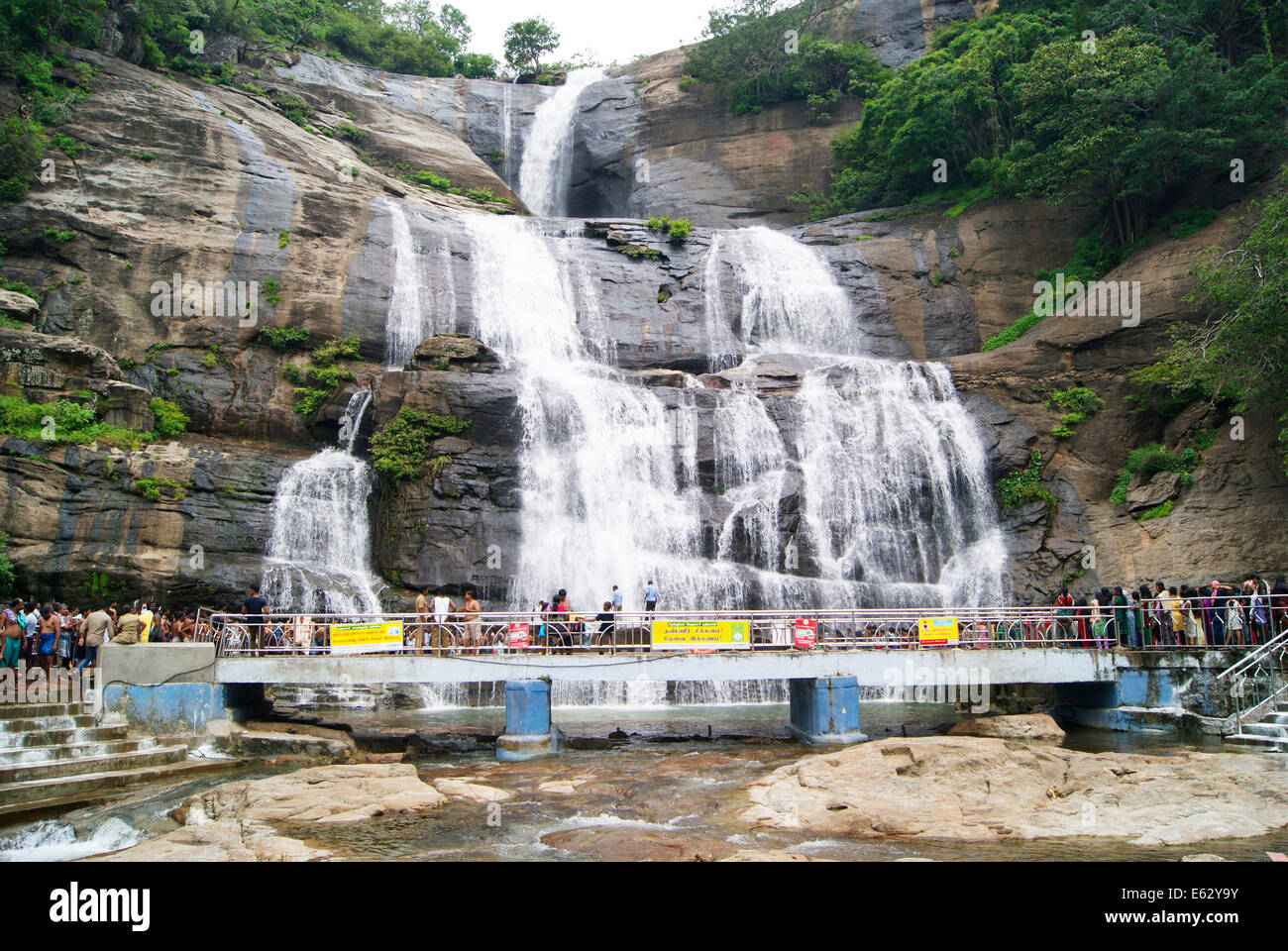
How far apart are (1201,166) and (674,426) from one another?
22.8 m

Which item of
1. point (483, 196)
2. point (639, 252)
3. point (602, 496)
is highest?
point (483, 196)

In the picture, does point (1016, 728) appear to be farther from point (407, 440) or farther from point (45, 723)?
point (407, 440)

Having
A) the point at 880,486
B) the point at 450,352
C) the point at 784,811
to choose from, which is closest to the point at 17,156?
the point at 450,352

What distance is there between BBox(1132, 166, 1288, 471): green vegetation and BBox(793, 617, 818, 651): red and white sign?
Answer: 14277 mm

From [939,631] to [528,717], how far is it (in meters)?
8.48

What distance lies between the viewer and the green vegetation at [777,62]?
1930 inches

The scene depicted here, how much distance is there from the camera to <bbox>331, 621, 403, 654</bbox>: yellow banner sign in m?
16.4

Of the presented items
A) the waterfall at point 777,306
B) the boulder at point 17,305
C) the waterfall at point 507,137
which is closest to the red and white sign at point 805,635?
the waterfall at point 777,306

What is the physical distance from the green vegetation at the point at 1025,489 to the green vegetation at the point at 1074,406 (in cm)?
182

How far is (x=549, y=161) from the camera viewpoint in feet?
173

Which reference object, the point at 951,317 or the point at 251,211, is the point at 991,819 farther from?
the point at 251,211

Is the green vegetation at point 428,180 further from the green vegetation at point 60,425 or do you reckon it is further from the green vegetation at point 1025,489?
the green vegetation at point 1025,489

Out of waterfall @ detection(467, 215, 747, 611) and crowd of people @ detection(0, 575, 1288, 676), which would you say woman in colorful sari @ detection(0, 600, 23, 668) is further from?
waterfall @ detection(467, 215, 747, 611)

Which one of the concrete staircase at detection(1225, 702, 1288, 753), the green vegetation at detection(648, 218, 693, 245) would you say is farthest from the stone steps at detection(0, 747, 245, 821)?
the green vegetation at detection(648, 218, 693, 245)
